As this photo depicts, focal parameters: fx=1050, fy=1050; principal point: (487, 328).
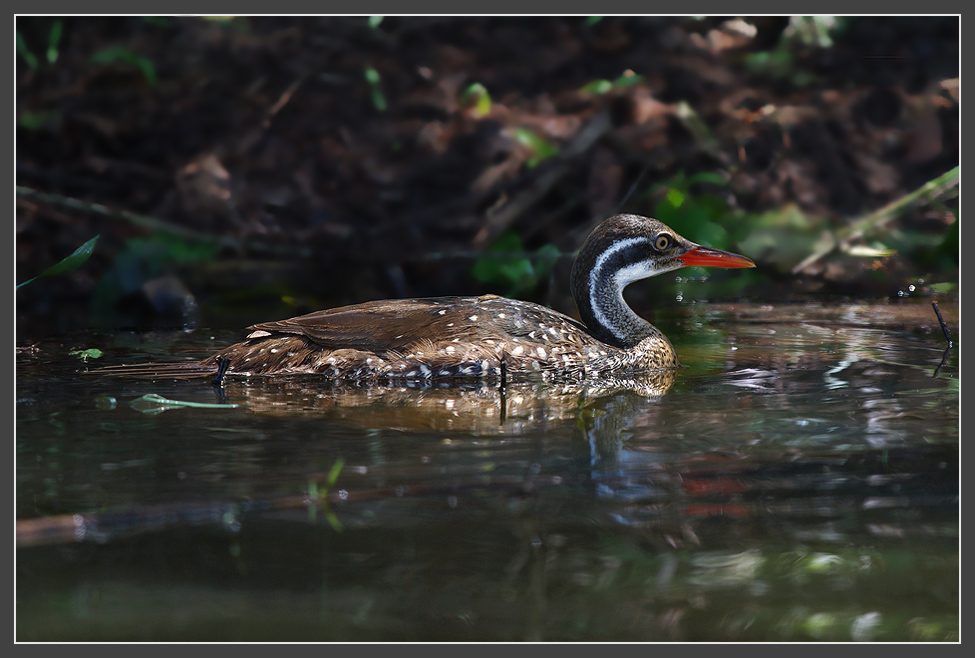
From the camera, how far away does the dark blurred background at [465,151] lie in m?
9.59

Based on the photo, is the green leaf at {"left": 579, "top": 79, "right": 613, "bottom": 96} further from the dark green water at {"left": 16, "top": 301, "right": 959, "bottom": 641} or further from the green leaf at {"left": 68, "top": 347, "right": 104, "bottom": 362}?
the green leaf at {"left": 68, "top": 347, "right": 104, "bottom": 362}

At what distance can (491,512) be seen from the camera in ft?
12.0

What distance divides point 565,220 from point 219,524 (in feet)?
23.6

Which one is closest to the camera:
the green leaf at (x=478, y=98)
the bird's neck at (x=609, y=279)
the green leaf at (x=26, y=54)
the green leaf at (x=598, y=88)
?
the bird's neck at (x=609, y=279)

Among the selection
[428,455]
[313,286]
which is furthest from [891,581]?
[313,286]

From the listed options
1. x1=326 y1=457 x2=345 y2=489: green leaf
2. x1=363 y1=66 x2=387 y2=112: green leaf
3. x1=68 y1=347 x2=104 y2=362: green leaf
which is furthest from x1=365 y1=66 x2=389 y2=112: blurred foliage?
x1=326 y1=457 x2=345 y2=489: green leaf

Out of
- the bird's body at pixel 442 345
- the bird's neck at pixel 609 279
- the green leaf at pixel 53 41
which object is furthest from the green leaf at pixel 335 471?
the green leaf at pixel 53 41

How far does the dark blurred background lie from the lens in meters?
9.59

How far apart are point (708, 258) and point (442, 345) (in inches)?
72.5

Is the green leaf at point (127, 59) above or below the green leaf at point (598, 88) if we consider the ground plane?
above

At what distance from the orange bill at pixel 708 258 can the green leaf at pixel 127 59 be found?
598 centimetres

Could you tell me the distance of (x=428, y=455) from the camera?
172 inches

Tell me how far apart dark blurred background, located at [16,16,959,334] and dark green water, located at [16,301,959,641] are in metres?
3.87

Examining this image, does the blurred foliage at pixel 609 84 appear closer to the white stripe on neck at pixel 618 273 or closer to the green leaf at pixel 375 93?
the green leaf at pixel 375 93
